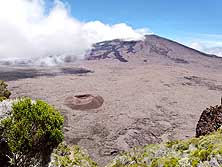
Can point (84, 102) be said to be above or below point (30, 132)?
below

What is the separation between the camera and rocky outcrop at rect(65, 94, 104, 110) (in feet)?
263

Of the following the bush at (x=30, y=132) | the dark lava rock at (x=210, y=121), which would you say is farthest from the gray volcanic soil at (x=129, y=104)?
the dark lava rock at (x=210, y=121)

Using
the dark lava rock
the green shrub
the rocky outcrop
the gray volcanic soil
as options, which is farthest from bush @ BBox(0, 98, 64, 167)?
the rocky outcrop

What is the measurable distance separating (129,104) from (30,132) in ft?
216

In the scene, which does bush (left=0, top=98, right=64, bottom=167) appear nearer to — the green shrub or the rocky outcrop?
the green shrub

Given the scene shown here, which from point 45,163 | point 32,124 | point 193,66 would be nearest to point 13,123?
point 32,124

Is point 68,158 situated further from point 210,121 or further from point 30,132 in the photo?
point 210,121

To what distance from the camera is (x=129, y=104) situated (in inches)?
3317

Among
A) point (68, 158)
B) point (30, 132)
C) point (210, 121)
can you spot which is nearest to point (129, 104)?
point (68, 158)

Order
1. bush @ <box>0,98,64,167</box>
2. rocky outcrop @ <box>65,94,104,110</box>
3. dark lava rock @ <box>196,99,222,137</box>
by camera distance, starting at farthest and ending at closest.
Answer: rocky outcrop @ <box>65,94,104,110</box> → bush @ <box>0,98,64,167</box> → dark lava rock @ <box>196,99,222,137</box>

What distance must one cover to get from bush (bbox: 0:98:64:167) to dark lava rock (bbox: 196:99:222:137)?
28.2ft

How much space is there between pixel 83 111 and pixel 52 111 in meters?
54.2

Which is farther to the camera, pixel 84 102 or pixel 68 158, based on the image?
pixel 84 102

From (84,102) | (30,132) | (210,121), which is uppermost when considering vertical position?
(210,121)
